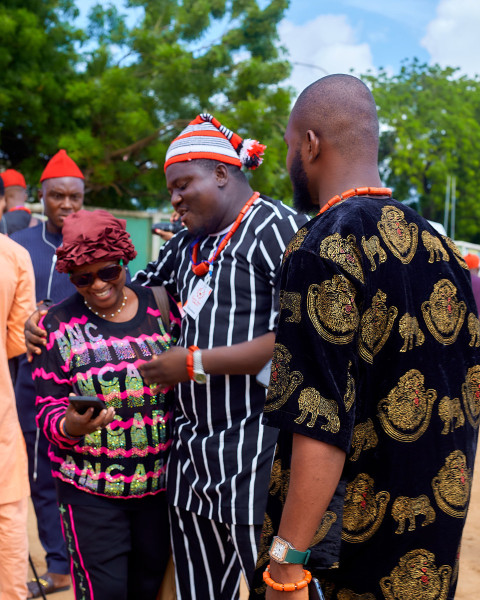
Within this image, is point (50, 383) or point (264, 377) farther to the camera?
point (50, 383)

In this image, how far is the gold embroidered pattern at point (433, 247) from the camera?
1.68 m

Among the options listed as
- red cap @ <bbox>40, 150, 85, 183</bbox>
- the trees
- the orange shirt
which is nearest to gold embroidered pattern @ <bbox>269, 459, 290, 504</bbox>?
the orange shirt

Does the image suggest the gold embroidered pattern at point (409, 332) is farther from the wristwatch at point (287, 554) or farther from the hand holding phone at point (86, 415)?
the hand holding phone at point (86, 415)

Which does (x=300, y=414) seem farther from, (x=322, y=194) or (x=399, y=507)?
(x=322, y=194)

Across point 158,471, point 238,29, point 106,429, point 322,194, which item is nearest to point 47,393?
point 106,429

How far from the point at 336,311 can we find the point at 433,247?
1.17 ft

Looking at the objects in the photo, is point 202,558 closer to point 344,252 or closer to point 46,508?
point 344,252

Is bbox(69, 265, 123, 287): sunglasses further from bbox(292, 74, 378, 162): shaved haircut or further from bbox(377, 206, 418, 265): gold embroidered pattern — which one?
bbox(377, 206, 418, 265): gold embroidered pattern

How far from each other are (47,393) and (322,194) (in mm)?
1523

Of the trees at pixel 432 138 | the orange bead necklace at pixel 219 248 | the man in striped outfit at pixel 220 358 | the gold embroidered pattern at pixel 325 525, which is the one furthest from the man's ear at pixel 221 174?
the trees at pixel 432 138

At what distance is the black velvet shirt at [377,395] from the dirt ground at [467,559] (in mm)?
3119

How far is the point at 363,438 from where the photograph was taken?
1.60 meters

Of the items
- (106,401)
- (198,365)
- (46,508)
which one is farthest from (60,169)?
(198,365)

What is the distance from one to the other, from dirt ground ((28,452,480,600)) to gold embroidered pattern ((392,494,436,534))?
317 cm
